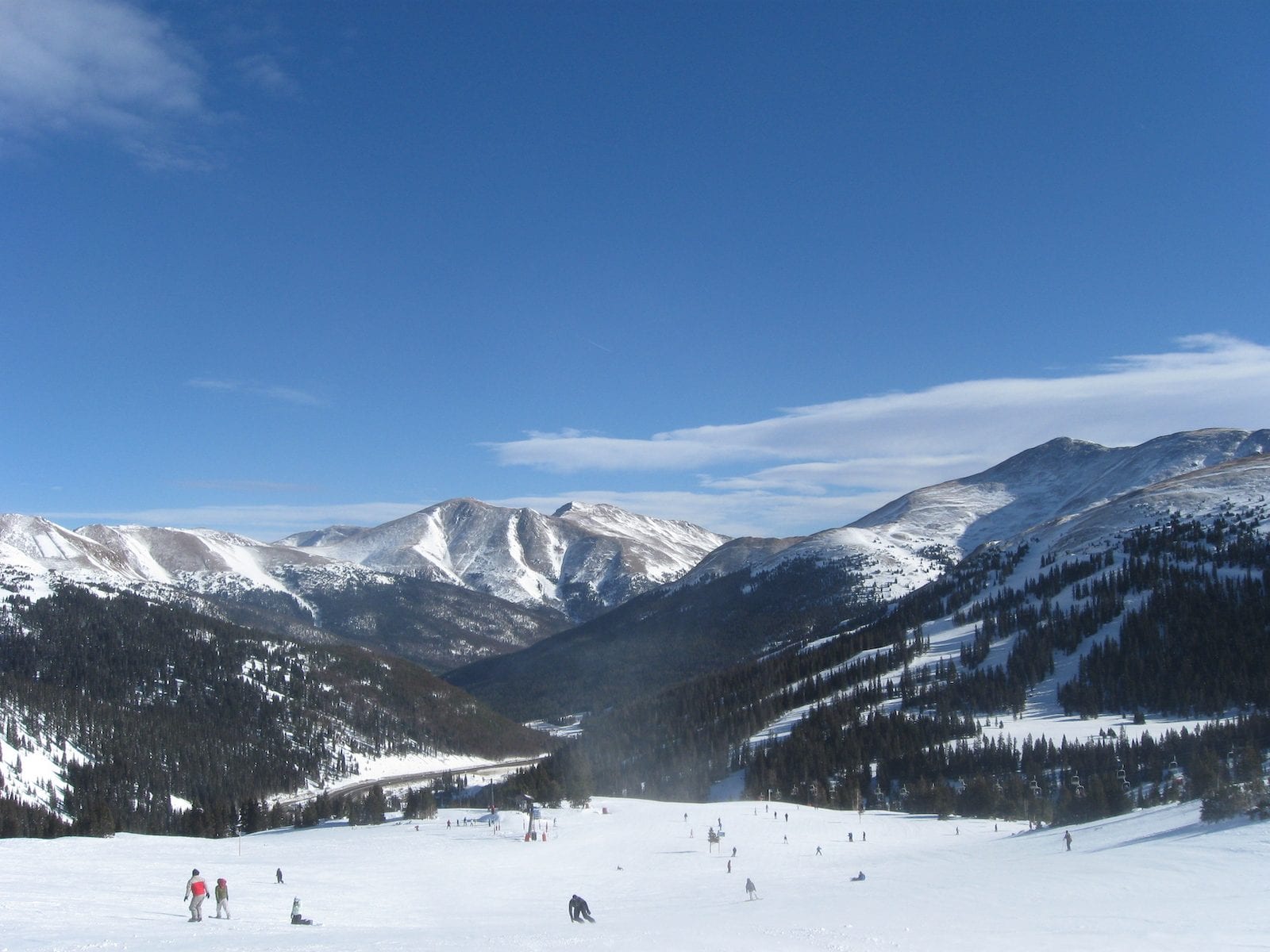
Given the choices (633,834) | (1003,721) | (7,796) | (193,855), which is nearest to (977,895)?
(633,834)

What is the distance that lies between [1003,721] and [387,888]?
5022 inches

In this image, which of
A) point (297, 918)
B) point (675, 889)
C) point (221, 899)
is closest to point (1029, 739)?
point (675, 889)

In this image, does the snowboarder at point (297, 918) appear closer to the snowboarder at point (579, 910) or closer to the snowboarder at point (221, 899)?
the snowboarder at point (221, 899)

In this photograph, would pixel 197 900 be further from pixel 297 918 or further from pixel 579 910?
pixel 579 910

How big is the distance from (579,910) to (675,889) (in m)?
19.7

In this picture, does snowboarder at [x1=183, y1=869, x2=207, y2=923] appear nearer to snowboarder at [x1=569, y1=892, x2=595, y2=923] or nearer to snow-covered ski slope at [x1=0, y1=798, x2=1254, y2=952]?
snow-covered ski slope at [x1=0, y1=798, x2=1254, y2=952]

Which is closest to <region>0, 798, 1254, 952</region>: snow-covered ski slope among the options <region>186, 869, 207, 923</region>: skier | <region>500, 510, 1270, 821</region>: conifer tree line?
<region>186, 869, 207, 923</region>: skier

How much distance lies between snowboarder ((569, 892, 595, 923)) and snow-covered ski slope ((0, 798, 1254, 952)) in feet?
3.02

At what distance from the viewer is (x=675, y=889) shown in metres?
64.3

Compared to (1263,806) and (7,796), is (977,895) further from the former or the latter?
(7,796)

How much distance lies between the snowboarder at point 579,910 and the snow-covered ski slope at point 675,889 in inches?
36.2

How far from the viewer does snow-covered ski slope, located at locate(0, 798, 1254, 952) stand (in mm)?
36688

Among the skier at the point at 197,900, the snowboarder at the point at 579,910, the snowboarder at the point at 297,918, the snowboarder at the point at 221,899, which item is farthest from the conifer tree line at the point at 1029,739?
the skier at the point at 197,900

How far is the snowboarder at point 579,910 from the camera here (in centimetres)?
4641
